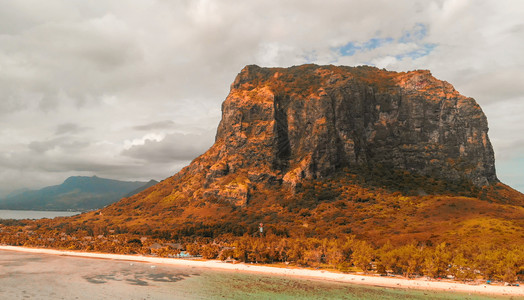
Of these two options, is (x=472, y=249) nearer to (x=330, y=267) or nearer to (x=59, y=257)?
(x=330, y=267)

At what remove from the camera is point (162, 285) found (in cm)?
9038

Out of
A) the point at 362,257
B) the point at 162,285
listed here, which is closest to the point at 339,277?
the point at 362,257

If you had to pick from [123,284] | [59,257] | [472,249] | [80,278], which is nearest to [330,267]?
[472,249]

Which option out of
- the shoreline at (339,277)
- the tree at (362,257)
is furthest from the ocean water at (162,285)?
the tree at (362,257)

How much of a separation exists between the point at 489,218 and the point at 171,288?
449ft

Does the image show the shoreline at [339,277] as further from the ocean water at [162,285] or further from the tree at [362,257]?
the ocean water at [162,285]

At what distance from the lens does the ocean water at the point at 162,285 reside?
79.3 m

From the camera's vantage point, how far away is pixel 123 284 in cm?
9069

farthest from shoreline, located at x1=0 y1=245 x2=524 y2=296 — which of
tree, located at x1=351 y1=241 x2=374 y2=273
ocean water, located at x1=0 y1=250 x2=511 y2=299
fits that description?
ocean water, located at x1=0 y1=250 x2=511 y2=299

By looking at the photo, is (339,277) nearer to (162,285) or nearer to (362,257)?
(362,257)

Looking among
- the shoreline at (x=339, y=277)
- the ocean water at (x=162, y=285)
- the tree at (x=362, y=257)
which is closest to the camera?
the ocean water at (x=162, y=285)

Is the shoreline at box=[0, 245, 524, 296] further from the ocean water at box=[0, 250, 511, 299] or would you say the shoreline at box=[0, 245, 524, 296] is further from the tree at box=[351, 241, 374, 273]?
the ocean water at box=[0, 250, 511, 299]

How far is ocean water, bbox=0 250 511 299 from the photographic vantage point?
79.3 meters

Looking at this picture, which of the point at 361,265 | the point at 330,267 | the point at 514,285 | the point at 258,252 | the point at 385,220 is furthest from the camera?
the point at 385,220
